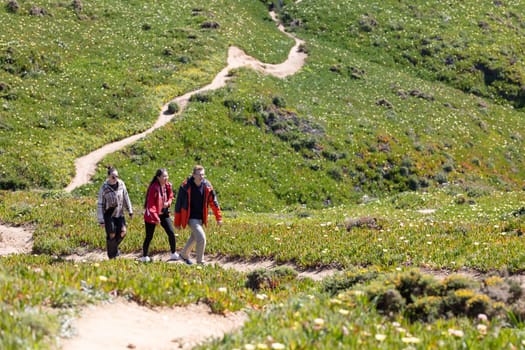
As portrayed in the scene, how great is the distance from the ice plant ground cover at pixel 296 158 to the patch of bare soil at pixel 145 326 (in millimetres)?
205

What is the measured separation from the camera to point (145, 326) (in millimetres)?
6988

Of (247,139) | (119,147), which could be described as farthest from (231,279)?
(247,139)

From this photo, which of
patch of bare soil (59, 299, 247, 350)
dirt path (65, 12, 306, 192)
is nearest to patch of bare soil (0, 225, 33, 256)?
dirt path (65, 12, 306, 192)

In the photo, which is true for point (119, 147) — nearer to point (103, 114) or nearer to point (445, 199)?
point (103, 114)

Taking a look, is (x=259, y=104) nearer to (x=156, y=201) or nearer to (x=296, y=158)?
(x=296, y=158)

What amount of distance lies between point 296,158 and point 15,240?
766 inches

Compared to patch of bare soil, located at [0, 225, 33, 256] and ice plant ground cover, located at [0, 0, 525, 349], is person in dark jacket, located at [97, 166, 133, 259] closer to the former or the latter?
ice plant ground cover, located at [0, 0, 525, 349]

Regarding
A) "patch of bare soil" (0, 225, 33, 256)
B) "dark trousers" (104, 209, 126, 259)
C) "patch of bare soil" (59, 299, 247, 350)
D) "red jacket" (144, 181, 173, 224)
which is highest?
"patch of bare soil" (59, 299, 247, 350)

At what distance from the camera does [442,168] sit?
3700cm

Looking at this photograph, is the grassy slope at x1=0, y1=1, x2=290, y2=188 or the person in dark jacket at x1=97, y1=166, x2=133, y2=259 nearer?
the person in dark jacket at x1=97, y1=166, x2=133, y2=259

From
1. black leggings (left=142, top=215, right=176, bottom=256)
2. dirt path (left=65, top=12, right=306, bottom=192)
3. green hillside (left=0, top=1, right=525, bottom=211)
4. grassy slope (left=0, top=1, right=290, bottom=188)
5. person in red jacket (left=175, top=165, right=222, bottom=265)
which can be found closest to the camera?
person in red jacket (left=175, top=165, right=222, bottom=265)

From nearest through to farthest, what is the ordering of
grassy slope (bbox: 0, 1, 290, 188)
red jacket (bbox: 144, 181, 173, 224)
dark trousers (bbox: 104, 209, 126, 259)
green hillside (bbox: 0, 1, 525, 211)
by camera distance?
red jacket (bbox: 144, 181, 173, 224) < dark trousers (bbox: 104, 209, 126, 259) < grassy slope (bbox: 0, 1, 290, 188) < green hillside (bbox: 0, 1, 525, 211)

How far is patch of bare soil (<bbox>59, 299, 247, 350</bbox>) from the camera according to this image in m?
6.19

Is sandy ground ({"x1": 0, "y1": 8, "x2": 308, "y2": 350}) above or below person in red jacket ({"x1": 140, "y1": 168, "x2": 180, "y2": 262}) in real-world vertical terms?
above
